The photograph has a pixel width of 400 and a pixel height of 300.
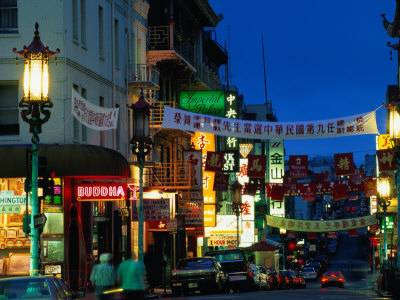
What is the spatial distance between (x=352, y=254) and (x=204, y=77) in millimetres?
112460

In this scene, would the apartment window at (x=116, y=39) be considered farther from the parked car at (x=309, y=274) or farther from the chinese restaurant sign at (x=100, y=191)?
the parked car at (x=309, y=274)

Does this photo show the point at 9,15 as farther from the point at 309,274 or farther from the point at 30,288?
the point at 309,274

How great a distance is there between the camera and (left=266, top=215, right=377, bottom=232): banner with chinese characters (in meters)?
70.5

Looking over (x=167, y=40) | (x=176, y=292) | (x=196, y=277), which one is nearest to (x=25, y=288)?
(x=196, y=277)

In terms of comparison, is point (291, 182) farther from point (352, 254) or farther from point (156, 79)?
point (352, 254)

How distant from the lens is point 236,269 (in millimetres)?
37781

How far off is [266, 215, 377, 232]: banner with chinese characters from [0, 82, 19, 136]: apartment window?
42.0 m

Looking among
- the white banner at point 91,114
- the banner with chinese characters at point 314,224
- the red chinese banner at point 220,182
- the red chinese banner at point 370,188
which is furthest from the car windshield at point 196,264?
the banner with chinese characters at point 314,224

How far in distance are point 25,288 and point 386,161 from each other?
109 feet

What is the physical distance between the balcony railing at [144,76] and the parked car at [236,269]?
8.49m

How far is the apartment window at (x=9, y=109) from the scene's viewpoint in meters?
30.3

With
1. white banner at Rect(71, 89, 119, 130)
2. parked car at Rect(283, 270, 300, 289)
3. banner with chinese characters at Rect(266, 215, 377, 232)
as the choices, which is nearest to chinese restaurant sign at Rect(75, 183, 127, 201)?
white banner at Rect(71, 89, 119, 130)

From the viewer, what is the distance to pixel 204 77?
193 feet

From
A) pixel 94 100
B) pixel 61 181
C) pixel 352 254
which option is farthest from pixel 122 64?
pixel 352 254
